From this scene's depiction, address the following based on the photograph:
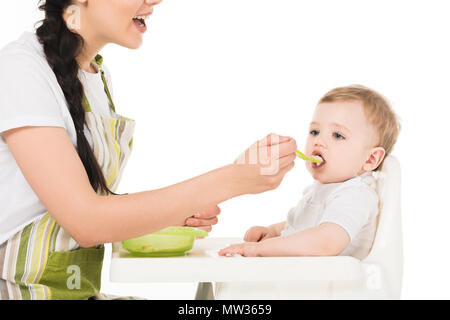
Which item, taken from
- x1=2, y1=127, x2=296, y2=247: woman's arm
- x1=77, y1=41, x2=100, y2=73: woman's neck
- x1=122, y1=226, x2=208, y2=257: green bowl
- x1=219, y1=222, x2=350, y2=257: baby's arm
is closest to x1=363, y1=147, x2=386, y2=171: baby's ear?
x1=219, y1=222, x2=350, y2=257: baby's arm

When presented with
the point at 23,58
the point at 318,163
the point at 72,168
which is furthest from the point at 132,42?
the point at 318,163

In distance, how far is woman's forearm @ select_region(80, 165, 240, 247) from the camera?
3.31 ft

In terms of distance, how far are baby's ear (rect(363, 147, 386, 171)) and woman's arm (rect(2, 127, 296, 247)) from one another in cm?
37

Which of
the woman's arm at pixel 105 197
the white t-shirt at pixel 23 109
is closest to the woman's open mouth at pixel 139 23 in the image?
the white t-shirt at pixel 23 109

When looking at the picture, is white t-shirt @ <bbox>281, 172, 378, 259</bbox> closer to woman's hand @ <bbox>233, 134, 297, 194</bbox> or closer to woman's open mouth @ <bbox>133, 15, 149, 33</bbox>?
woman's hand @ <bbox>233, 134, 297, 194</bbox>

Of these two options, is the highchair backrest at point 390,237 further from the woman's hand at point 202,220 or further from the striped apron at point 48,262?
the striped apron at point 48,262

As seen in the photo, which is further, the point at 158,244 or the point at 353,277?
the point at 158,244

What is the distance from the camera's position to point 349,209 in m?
1.17

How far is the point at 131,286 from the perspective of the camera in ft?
5.31

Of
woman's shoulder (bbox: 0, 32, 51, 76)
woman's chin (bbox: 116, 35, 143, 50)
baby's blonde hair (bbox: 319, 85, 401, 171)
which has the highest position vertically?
woman's chin (bbox: 116, 35, 143, 50)

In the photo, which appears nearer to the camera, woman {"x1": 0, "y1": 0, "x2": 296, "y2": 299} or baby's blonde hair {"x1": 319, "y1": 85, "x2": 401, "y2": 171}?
woman {"x1": 0, "y1": 0, "x2": 296, "y2": 299}

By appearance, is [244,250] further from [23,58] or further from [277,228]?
[23,58]

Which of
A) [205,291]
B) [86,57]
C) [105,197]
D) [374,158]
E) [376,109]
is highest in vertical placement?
[86,57]

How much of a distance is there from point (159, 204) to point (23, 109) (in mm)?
312
